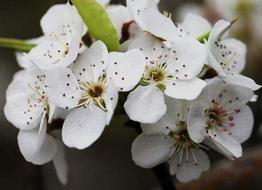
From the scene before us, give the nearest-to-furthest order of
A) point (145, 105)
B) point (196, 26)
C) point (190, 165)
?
point (145, 105) < point (190, 165) < point (196, 26)

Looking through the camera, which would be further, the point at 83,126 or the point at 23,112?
the point at 23,112

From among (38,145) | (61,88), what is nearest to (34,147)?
(38,145)

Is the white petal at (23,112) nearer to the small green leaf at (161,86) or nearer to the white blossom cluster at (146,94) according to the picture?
the white blossom cluster at (146,94)

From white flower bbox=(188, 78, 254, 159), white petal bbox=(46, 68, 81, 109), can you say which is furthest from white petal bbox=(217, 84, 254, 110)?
white petal bbox=(46, 68, 81, 109)

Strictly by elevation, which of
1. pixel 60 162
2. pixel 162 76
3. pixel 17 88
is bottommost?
pixel 60 162

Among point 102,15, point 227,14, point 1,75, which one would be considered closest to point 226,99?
point 102,15

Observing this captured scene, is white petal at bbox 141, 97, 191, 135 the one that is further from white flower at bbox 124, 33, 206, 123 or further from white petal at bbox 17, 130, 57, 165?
white petal at bbox 17, 130, 57, 165

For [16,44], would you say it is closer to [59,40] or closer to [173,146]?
[59,40]
